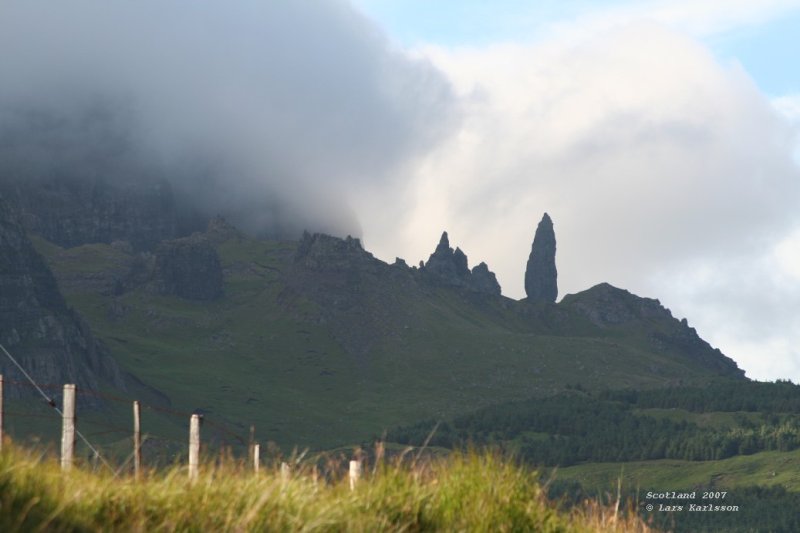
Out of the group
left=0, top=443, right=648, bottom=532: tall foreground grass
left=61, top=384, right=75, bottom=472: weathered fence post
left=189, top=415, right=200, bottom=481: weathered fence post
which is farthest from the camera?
left=61, top=384, right=75, bottom=472: weathered fence post

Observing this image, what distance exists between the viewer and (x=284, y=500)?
47.6ft

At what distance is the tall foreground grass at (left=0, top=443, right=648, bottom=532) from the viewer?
42.7 ft

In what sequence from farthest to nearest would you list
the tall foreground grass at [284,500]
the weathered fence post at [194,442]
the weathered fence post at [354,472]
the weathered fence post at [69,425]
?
the weathered fence post at [69,425]
the weathered fence post at [194,442]
the weathered fence post at [354,472]
the tall foreground grass at [284,500]

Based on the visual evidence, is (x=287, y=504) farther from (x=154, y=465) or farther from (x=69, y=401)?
(x=69, y=401)

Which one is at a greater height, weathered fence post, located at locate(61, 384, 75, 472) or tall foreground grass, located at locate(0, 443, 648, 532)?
weathered fence post, located at locate(61, 384, 75, 472)

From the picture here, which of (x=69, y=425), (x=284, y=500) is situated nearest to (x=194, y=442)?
(x=69, y=425)

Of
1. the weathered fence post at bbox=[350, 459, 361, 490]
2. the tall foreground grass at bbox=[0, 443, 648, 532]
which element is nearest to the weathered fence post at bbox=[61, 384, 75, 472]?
the tall foreground grass at bbox=[0, 443, 648, 532]

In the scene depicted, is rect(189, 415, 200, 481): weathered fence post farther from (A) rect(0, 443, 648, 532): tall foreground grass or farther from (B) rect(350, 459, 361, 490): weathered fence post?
(B) rect(350, 459, 361, 490): weathered fence post

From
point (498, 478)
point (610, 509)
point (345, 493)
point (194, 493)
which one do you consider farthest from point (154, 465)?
point (610, 509)

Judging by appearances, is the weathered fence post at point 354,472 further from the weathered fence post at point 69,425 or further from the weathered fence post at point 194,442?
the weathered fence post at point 69,425

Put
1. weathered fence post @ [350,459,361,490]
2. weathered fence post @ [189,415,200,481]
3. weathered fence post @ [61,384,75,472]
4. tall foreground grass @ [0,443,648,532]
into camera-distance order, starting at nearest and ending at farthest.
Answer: tall foreground grass @ [0,443,648,532], weathered fence post @ [350,459,361,490], weathered fence post @ [189,415,200,481], weathered fence post @ [61,384,75,472]

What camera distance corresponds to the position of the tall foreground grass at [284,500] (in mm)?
13023

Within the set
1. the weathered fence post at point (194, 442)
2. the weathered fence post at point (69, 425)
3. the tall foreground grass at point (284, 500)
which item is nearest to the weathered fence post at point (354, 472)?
the tall foreground grass at point (284, 500)

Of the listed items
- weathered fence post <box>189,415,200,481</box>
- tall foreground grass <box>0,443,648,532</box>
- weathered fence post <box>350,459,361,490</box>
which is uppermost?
weathered fence post <box>189,415,200,481</box>
